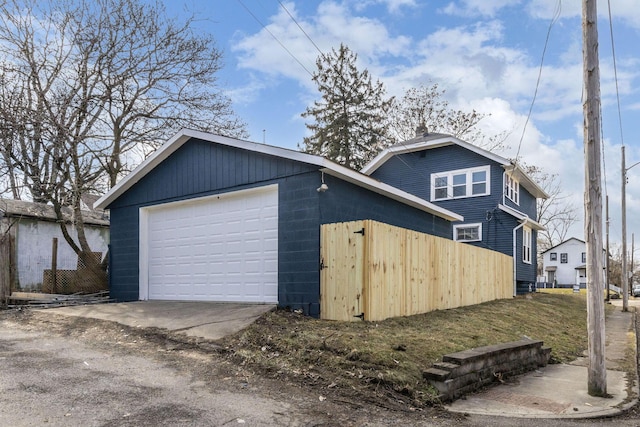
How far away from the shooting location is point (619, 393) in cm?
582

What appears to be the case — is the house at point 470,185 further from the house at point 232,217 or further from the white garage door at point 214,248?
the white garage door at point 214,248

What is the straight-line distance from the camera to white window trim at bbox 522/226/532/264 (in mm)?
21875

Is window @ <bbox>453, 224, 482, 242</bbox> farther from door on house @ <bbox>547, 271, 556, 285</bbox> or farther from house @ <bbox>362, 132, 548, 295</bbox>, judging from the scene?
door on house @ <bbox>547, 271, 556, 285</bbox>

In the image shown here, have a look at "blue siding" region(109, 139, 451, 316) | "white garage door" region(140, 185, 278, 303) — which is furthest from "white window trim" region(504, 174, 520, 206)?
"white garage door" region(140, 185, 278, 303)

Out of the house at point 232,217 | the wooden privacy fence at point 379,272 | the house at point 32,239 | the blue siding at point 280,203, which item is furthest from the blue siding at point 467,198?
the house at point 32,239

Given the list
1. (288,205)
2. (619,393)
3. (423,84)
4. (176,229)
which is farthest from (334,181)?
(423,84)

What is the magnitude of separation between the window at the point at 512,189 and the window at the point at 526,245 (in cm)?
148

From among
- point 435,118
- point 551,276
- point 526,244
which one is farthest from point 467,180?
point 551,276

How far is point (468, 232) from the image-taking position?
67.3 feet

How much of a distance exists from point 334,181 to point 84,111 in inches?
381

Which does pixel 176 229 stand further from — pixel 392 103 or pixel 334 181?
pixel 392 103

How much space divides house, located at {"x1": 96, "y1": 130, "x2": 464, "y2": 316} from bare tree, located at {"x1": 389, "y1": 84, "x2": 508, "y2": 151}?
61.9ft

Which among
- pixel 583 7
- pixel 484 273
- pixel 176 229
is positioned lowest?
pixel 484 273

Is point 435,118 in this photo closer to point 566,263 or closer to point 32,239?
point 32,239
